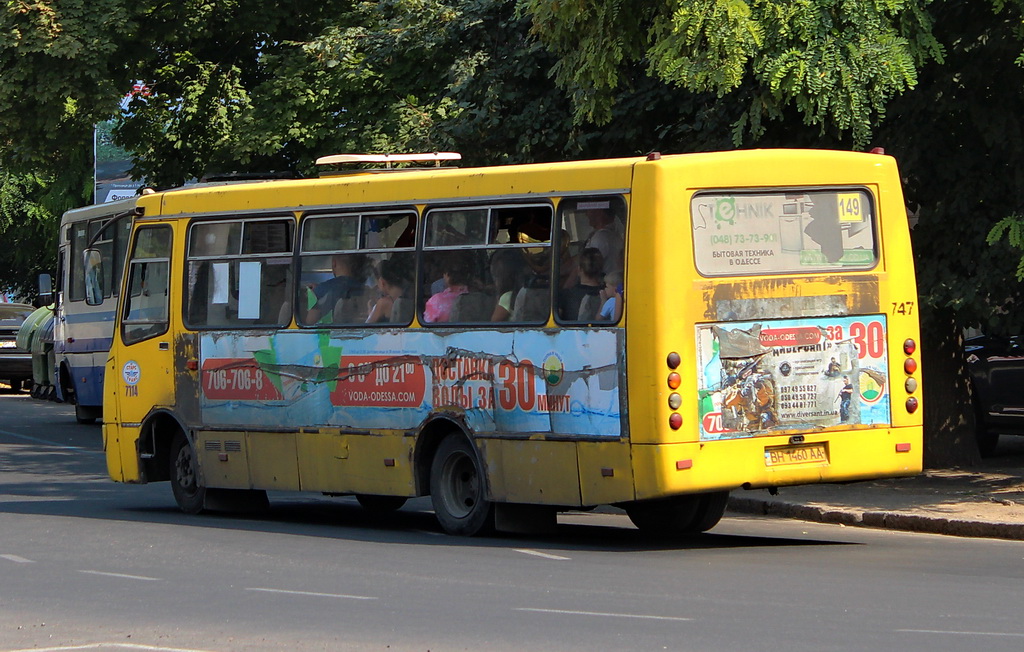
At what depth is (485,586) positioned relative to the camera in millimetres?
10531

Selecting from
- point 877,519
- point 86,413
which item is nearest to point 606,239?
point 877,519

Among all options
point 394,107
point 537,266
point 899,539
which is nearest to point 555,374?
point 537,266

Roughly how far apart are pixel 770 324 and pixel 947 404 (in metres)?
6.74

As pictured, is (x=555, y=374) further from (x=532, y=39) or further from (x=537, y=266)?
(x=532, y=39)

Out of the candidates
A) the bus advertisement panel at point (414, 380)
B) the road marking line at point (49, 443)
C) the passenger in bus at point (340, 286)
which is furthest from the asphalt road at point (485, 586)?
the road marking line at point (49, 443)

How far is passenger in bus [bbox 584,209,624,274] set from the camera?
12.2 metres

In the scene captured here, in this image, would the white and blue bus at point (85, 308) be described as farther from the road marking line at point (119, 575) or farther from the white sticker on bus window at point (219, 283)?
the road marking line at point (119, 575)

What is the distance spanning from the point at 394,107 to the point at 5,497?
811 centimetres

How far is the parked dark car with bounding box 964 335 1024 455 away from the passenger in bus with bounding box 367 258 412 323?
27.0 ft

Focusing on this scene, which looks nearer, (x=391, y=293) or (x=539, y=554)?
(x=539, y=554)

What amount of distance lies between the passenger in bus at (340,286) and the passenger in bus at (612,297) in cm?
262

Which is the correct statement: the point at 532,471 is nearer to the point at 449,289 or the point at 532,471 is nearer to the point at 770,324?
the point at 449,289

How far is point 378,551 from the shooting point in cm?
1271

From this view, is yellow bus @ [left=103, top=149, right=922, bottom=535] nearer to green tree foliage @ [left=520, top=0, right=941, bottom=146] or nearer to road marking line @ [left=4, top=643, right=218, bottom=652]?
green tree foliage @ [left=520, top=0, right=941, bottom=146]
